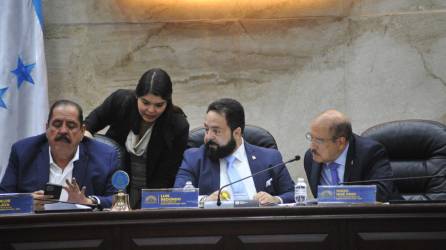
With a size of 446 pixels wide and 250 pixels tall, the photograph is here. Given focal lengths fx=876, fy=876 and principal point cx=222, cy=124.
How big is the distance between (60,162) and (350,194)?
1.72 metres

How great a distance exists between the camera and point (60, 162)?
486 cm

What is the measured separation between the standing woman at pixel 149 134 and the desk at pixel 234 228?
138 centimetres

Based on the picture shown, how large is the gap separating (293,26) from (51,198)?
2.71 meters

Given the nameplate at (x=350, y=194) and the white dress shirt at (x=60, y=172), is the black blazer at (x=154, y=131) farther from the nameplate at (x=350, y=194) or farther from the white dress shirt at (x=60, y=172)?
the nameplate at (x=350, y=194)

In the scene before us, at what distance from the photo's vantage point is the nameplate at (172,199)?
3.95 metres

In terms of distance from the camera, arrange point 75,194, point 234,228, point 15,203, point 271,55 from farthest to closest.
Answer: point 271,55
point 75,194
point 15,203
point 234,228

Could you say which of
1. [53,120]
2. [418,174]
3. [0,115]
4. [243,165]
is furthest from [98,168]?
[418,174]

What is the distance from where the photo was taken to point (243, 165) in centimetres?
508

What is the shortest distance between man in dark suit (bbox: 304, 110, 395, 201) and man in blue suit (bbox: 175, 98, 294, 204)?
22cm

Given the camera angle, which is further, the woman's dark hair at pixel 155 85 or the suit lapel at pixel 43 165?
the woman's dark hair at pixel 155 85

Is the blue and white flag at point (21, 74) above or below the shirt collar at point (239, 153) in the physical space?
above

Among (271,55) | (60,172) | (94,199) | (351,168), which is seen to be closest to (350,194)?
(351,168)

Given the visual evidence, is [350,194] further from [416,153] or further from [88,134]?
[88,134]

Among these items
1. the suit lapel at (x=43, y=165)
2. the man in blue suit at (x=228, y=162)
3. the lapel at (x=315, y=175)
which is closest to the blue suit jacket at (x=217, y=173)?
the man in blue suit at (x=228, y=162)
